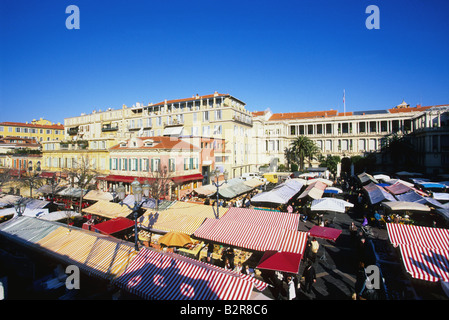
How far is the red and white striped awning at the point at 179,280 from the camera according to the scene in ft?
22.1

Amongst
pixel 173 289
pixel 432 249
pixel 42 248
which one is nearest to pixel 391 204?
pixel 432 249

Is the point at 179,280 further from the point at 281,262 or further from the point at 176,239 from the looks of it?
the point at 176,239

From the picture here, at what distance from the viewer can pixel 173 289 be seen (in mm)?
7156

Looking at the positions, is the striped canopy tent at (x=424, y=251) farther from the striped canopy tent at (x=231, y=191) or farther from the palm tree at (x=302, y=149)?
the palm tree at (x=302, y=149)

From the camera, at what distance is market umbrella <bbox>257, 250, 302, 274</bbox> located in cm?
892

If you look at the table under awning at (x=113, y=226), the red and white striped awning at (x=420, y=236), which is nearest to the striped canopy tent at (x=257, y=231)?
the red and white striped awning at (x=420, y=236)

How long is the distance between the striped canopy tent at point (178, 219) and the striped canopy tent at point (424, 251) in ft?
30.1

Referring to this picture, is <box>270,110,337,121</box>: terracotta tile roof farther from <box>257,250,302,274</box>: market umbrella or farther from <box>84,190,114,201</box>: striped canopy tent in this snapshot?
<box>257,250,302,274</box>: market umbrella

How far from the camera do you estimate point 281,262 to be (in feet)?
30.4

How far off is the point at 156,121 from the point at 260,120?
22.1 meters

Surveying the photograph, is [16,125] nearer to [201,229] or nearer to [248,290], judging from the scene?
[201,229]

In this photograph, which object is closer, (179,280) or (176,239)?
(179,280)

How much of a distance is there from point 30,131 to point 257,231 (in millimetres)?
83181

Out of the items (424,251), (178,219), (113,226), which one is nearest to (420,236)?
(424,251)
